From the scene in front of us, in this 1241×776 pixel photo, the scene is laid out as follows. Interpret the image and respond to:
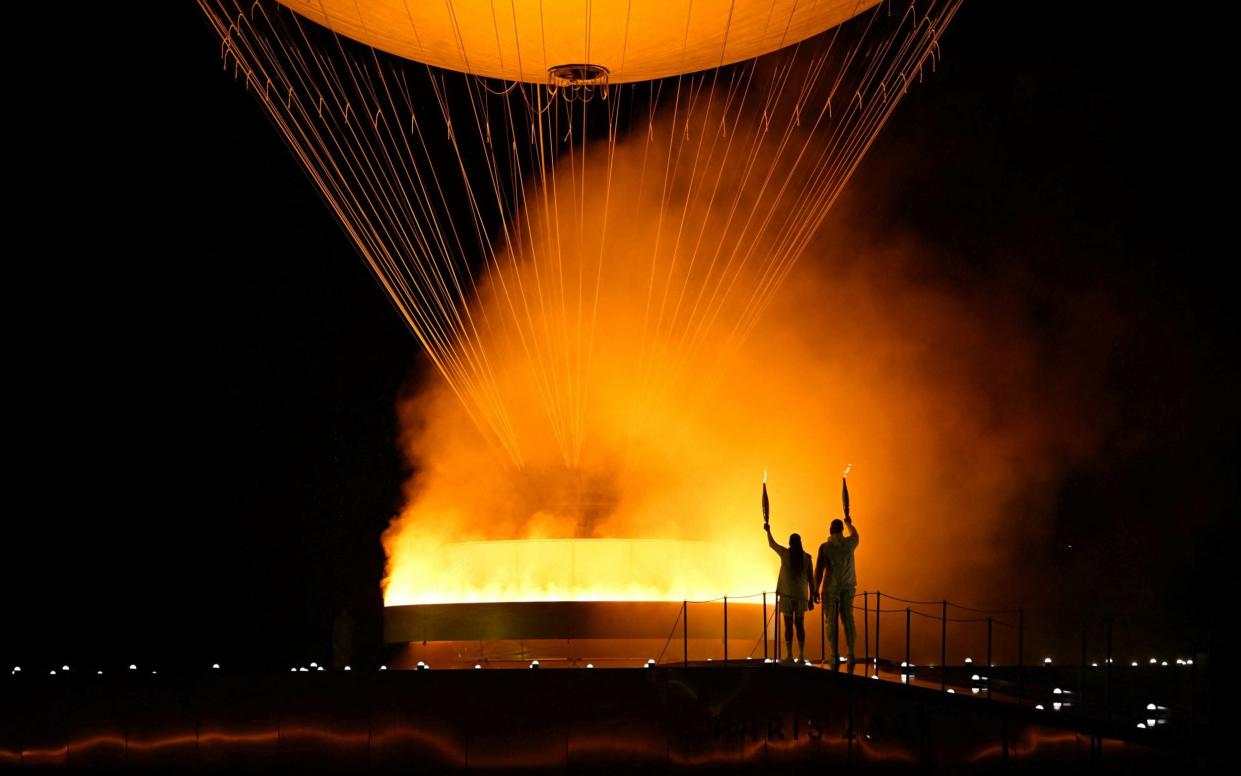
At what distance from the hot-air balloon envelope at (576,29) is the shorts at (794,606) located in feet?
19.5

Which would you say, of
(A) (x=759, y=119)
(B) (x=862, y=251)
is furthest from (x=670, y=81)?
(B) (x=862, y=251)

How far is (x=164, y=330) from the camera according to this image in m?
24.3

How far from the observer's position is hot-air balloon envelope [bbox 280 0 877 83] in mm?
13969

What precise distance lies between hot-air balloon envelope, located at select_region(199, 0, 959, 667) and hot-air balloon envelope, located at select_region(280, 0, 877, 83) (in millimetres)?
38

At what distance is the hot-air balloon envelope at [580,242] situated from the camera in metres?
15.3

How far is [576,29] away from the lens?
47.1ft

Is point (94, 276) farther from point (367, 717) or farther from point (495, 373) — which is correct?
point (367, 717)

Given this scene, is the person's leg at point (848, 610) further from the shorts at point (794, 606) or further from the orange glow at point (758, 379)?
the orange glow at point (758, 379)

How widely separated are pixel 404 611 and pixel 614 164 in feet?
31.3

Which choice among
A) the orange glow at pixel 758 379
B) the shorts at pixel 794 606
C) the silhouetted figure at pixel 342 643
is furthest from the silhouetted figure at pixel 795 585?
the silhouetted figure at pixel 342 643

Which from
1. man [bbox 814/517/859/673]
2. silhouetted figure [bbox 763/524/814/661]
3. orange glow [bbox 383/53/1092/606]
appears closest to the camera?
man [bbox 814/517/859/673]

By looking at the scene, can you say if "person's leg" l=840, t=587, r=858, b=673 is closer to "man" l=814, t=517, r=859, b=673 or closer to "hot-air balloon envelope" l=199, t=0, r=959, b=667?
"man" l=814, t=517, r=859, b=673

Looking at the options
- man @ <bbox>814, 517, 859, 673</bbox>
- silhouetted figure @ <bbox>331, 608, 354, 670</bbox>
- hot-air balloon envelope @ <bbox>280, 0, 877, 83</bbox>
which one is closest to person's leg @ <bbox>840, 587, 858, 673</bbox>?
man @ <bbox>814, 517, 859, 673</bbox>

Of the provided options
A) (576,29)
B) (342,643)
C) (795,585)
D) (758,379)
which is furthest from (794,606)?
(758,379)
